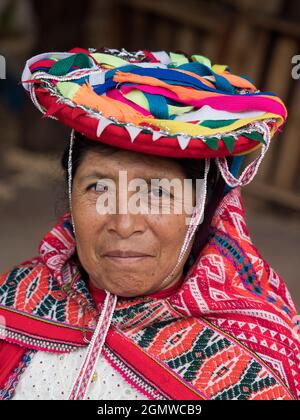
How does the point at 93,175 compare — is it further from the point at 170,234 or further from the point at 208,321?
the point at 208,321

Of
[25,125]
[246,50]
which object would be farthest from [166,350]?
[25,125]

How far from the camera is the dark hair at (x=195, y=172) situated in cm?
182

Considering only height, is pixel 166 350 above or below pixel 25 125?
above

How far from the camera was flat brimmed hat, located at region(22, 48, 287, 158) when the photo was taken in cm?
164

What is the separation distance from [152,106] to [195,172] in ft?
0.79

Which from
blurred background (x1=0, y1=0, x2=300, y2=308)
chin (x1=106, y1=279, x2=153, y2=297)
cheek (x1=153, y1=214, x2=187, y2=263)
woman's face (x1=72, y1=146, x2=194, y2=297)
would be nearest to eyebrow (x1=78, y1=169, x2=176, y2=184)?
woman's face (x1=72, y1=146, x2=194, y2=297)

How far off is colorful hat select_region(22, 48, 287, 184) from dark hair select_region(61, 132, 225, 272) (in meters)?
0.08

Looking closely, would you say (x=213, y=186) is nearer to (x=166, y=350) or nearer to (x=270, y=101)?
(x=270, y=101)

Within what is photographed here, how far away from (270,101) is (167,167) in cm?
32

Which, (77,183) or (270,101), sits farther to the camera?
(77,183)

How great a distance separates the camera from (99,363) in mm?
1925

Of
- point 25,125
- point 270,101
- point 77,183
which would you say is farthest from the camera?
point 25,125

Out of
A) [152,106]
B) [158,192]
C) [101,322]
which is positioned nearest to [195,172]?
[158,192]

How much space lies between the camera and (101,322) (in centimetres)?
191
